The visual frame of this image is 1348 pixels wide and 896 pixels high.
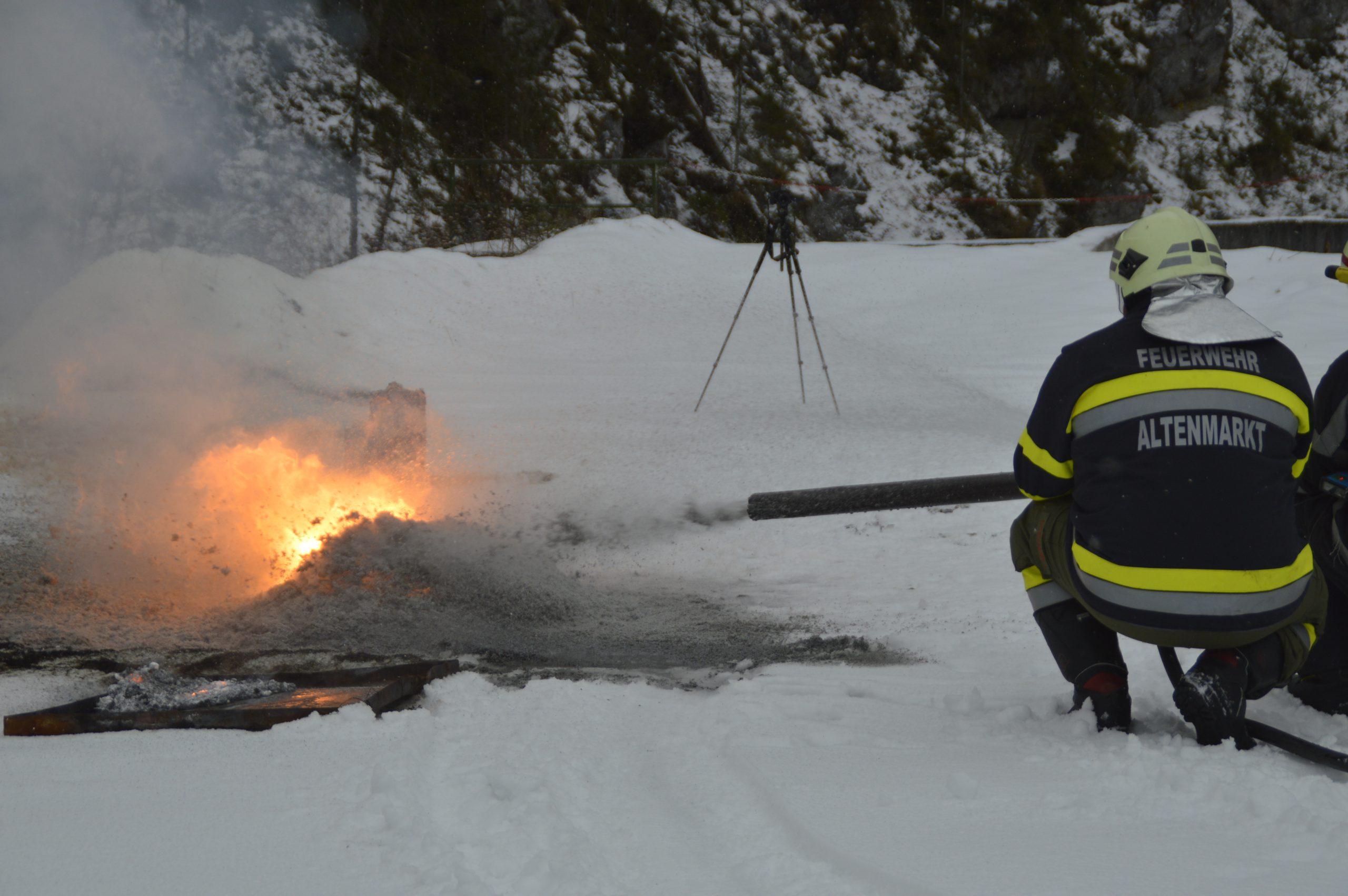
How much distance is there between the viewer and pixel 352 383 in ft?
28.7

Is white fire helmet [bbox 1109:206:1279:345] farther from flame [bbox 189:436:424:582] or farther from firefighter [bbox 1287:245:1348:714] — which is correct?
flame [bbox 189:436:424:582]

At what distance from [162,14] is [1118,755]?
44.8ft

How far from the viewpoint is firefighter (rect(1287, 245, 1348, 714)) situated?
2.88 m

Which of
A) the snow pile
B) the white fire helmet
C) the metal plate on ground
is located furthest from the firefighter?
the snow pile

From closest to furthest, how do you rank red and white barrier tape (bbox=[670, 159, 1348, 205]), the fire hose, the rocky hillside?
the fire hose
the rocky hillside
red and white barrier tape (bbox=[670, 159, 1348, 205])

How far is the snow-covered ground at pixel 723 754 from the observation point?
2023 mm

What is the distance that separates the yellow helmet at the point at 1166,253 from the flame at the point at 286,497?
4.01 m

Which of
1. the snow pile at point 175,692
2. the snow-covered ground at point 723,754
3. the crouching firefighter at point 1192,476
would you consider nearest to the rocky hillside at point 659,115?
the snow-covered ground at point 723,754

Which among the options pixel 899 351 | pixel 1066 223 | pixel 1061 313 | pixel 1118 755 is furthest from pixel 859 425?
pixel 1066 223

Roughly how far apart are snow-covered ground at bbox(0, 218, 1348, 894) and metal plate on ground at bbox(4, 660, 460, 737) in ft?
0.27

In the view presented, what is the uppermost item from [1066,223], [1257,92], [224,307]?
[1257,92]

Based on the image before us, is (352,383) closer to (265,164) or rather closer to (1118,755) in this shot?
(1118,755)

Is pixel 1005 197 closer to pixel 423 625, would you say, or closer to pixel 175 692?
pixel 423 625

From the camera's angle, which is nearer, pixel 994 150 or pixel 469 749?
pixel 469 749
